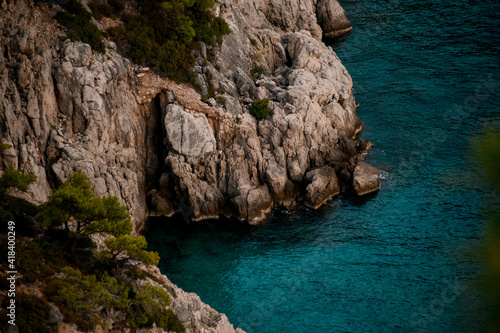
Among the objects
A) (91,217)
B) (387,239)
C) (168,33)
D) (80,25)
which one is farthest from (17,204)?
(387,239)

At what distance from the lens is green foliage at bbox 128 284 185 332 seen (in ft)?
112

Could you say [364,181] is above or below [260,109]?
below

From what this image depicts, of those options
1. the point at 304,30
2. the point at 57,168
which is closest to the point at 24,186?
the point at 57,168

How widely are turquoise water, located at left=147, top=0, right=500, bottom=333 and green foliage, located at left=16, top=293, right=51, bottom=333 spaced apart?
18.1 metres

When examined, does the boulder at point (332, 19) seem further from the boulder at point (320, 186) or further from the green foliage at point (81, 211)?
the green foliage at point (81, 211)

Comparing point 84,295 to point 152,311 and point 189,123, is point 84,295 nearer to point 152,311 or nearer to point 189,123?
point 152,311

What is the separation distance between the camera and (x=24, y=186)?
38.0 m

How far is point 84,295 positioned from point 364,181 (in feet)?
113

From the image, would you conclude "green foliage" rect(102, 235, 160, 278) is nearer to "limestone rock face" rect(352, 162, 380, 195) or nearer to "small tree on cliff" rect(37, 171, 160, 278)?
"small tree on cliff" rect(37, 171, 160, 278)

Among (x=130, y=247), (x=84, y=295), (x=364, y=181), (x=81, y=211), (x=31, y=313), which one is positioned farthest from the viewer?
(x=364, y=181)

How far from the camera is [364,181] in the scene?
57.9 meters

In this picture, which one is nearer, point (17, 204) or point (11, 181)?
point (11, 181)

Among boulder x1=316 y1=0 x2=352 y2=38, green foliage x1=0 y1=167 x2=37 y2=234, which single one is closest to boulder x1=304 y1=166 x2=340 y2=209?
green foliage x1=0 y1=167 x2=37 y2=234

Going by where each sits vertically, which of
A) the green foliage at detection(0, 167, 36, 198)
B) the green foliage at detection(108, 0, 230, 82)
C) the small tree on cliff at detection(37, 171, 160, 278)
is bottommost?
the small tree on cliff at detection(37, 171, 160, 278)
